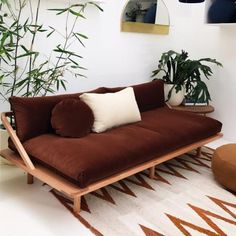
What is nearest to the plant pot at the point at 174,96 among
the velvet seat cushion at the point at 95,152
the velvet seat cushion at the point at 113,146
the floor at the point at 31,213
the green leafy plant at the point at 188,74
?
the green leafy plant at the point at 188,74

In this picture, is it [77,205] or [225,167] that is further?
[225,167]

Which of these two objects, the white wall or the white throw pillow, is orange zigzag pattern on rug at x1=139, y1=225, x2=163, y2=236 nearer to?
the white throw pillow

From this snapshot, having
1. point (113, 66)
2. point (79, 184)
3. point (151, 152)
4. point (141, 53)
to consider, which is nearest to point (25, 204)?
point (79, 184)

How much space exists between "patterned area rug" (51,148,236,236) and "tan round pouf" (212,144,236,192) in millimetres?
92

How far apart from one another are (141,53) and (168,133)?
5.10ft

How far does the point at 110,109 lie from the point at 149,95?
0.86 metres

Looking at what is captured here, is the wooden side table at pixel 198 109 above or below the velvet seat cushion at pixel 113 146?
above

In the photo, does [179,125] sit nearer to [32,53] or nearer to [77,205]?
[77,205]

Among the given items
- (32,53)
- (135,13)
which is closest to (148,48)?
(135,13)

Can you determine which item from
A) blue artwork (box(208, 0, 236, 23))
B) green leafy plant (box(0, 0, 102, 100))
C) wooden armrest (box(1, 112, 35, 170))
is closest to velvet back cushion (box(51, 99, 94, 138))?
wooden armrest (box(1, 112, 35, 170))

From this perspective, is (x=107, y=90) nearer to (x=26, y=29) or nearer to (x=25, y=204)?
(x=26, y=29)

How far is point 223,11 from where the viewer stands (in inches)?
137

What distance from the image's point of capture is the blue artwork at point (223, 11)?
11.4ft

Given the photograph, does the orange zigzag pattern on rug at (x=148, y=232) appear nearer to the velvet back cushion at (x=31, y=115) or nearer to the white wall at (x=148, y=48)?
the velvet back cushion at (x=31, y=115)
